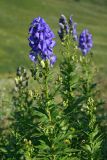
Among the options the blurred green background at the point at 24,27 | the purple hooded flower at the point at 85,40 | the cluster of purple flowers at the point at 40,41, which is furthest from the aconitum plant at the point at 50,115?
the blurred green background at the point at 24,27

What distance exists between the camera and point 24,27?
4377 inches

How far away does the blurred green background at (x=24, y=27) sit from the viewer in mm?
71188

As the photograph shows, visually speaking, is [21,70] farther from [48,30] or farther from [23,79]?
[48,30]

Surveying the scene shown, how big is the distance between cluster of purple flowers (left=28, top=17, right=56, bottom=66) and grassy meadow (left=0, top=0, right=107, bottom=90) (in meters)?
17.7

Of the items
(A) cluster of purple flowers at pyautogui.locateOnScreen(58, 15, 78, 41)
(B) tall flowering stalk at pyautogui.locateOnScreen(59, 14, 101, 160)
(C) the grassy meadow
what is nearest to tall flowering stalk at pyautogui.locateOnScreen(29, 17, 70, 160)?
(B) tall flowering stalk at pyautogui.locateOnScreen(59, 14, 101, 160)

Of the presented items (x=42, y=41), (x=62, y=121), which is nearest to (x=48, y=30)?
(x=42, y=41)

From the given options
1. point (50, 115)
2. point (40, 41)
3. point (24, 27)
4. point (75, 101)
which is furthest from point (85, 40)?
point (24, 27)

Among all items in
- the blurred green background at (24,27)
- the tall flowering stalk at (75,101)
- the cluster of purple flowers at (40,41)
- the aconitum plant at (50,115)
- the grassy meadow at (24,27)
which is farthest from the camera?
the blurred green background at (24,27)

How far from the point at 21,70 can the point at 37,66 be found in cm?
390

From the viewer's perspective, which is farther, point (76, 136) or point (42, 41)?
point (76, 136)

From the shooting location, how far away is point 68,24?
14125 mm

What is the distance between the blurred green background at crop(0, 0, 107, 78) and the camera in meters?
71.2

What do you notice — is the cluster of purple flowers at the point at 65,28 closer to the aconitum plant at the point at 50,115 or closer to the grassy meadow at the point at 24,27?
the aconitum plant at the point at 50,115

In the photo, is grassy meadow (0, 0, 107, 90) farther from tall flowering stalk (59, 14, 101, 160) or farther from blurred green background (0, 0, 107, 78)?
tall flowering stalk (59, 14, 101, 160)
